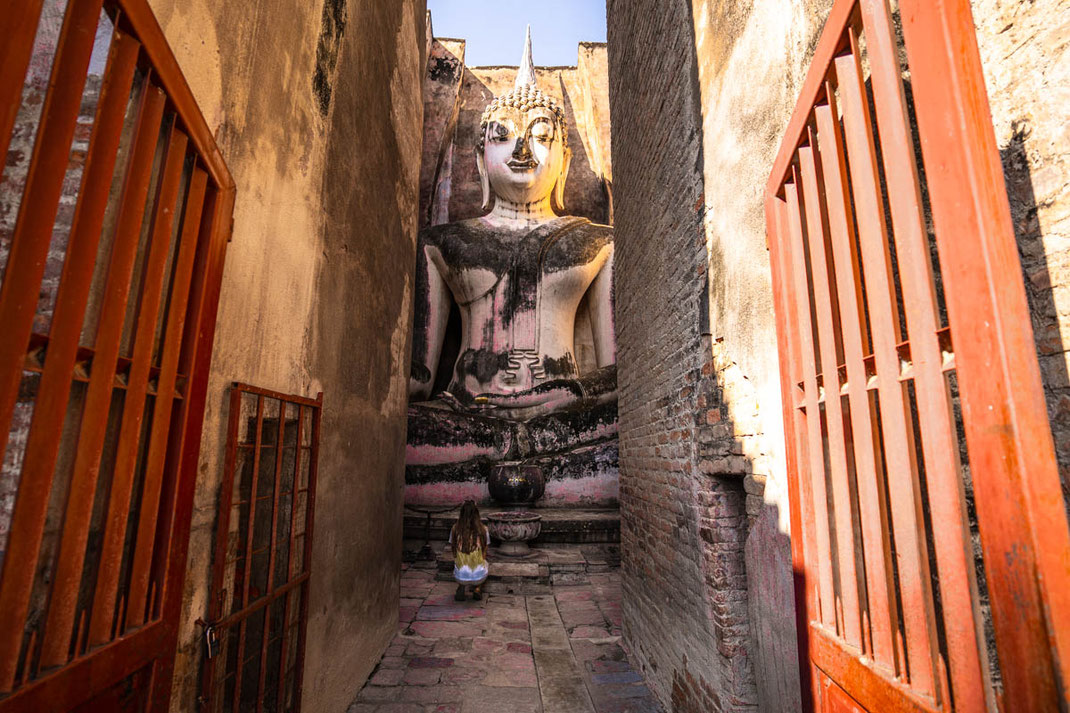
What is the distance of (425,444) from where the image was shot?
25.7ft

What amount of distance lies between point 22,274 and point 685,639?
3.11 m

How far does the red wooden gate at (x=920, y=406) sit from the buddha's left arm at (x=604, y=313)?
7.75 meters

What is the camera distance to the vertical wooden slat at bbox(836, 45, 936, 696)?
1.17 meters

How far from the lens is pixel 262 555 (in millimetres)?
2459

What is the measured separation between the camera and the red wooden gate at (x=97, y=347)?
1.03m

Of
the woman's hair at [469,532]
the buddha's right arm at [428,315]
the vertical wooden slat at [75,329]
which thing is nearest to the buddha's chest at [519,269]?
the buddha's right arm at [428,315]

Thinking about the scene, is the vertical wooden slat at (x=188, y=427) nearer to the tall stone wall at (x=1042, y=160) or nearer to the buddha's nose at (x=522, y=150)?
the tall stone wall at (x=1042, y=160)

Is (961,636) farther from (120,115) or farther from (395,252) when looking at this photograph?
(395,252)

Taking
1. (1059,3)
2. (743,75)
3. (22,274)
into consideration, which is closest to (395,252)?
(743,75)

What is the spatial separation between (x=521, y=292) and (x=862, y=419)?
8.24m

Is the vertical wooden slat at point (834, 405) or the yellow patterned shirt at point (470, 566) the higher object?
the vertical wooden slat at point (834, 405)

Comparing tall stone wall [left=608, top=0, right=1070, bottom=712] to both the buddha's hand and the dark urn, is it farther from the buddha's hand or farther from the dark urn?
the buddha's hand

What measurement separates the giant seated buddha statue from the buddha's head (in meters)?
0.02

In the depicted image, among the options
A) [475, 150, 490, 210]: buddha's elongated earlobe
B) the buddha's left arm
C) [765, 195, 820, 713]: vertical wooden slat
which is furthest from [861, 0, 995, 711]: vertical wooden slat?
[475, 150, 490, 210]: buddha's elongated earlobe
